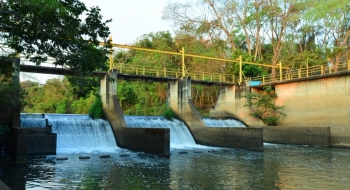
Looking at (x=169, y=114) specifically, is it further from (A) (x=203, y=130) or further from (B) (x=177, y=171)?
(B) (x=177, y=171)

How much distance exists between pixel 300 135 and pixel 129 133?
10816 mm

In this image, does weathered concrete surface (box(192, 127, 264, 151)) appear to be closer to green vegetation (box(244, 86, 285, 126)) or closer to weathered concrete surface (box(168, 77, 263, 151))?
weathered concrete surface (box(168, 77, 263, 151))

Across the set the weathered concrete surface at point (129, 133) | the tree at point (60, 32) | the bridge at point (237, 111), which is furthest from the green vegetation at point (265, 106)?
the tree at point (60, 32)

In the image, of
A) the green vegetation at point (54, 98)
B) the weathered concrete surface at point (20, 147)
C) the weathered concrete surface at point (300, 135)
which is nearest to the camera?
the weathered concrete surface at point (20, 147)

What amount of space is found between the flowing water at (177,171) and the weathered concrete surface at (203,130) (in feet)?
2.67

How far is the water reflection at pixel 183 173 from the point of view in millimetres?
8305

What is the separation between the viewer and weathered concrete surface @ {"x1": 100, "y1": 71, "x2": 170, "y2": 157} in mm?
13977

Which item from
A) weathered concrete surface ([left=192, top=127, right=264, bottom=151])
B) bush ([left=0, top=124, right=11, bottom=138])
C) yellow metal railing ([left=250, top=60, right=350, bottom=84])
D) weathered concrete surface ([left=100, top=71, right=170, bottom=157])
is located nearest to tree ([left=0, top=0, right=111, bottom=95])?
bush ([left=0, top=124, right=11, bottom=138])

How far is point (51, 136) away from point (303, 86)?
53.8 feet

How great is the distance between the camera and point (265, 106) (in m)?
23.6

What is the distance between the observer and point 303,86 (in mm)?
21672

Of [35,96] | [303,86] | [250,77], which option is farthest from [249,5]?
[35,96]

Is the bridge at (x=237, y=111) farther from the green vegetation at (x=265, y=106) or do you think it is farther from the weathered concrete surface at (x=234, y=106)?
the green vegetation at (x=265, y=106)

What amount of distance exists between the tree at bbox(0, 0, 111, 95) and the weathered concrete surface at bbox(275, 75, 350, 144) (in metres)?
15.4
